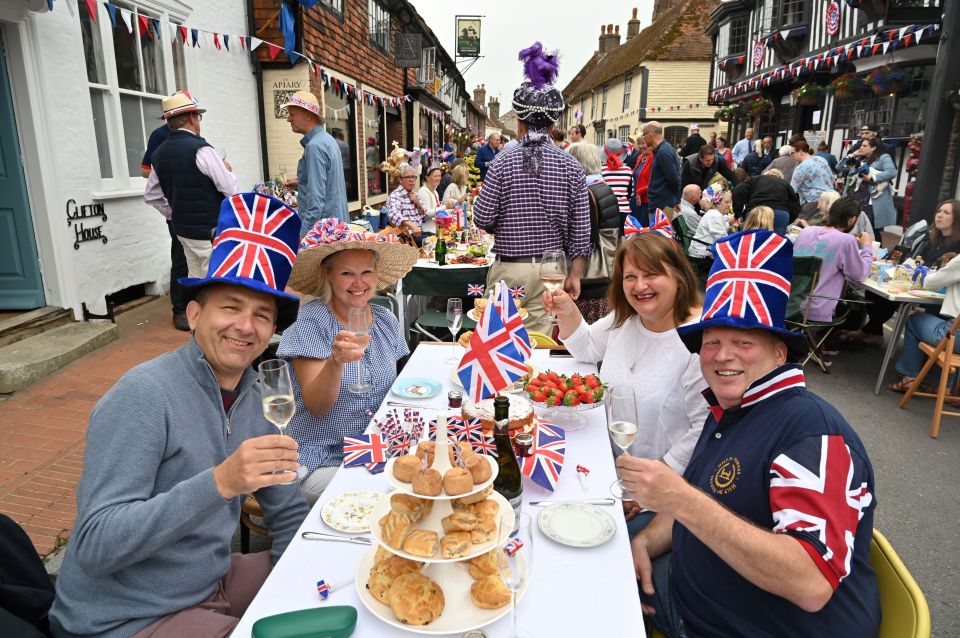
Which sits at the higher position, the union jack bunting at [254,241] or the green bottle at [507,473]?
the union jack bunting at [254,241]

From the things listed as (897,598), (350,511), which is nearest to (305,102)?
(350,511)

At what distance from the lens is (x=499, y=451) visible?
6.32 feet

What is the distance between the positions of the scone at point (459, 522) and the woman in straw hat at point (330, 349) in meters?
1.13

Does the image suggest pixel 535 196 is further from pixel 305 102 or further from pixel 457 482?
pixel 457 482

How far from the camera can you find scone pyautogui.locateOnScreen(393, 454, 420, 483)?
57.1 inches

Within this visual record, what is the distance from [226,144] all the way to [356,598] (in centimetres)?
828

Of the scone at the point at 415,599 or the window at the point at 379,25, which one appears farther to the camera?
the window at the point at 379,25

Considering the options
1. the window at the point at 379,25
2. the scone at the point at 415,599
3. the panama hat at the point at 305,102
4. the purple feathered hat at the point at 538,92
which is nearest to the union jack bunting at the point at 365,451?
the scone at the point at 415,599

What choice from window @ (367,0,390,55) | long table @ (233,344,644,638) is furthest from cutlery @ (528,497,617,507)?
window @ (367,0,390,55)

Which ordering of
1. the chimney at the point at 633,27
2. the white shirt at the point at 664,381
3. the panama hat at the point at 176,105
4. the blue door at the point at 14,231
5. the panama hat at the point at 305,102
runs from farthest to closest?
the chimney at the point at 633,27, the panama hat at the point at 305,102, the panama hat at the point at 176,105, the blue door at the point at 14,231, the white shirt at the point at 664,381

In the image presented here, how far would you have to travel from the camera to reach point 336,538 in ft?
5.93

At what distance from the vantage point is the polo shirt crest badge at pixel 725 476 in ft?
5.46

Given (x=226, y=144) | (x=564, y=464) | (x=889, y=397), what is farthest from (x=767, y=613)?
(x=226, y=144)

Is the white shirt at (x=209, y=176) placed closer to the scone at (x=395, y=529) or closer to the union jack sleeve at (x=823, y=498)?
the scone at (x=395, y=529)
